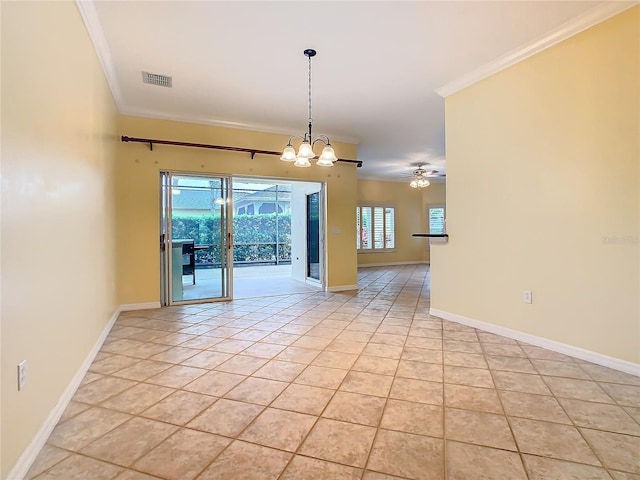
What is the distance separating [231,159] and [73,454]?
4353 mm

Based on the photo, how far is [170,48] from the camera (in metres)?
3.18

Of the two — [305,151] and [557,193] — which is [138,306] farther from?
[557,193]

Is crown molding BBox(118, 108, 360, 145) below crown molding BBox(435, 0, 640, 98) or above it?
above

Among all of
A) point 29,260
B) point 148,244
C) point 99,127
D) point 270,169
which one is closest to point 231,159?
point 270,169

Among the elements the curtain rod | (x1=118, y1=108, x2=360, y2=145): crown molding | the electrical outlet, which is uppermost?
(x1=118, y1=108, x2=360, y2=145): crown molding

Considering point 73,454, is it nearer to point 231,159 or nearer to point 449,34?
point 449,34

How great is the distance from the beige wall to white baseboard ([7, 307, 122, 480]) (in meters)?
3.84

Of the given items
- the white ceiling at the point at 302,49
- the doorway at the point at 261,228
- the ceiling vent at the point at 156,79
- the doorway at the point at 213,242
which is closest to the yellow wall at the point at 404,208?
the doorway at the point at 261,228

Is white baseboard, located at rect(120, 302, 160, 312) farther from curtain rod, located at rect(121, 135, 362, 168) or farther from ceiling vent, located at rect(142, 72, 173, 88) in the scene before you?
ceiling vent, located at rect(142, 72, 173, 88)

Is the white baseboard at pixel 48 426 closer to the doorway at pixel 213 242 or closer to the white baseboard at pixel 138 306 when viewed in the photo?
the white baseboard at pixel 138 306

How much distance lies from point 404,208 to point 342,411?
9.53m

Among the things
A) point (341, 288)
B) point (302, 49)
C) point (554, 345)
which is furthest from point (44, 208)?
point (341, 288)

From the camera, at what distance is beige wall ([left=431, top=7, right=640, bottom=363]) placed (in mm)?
2576

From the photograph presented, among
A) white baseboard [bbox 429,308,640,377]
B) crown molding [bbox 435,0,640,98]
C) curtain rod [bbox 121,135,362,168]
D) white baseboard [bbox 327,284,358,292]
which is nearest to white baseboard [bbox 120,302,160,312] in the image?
curtain rod [bbox 121,135,362,168]
